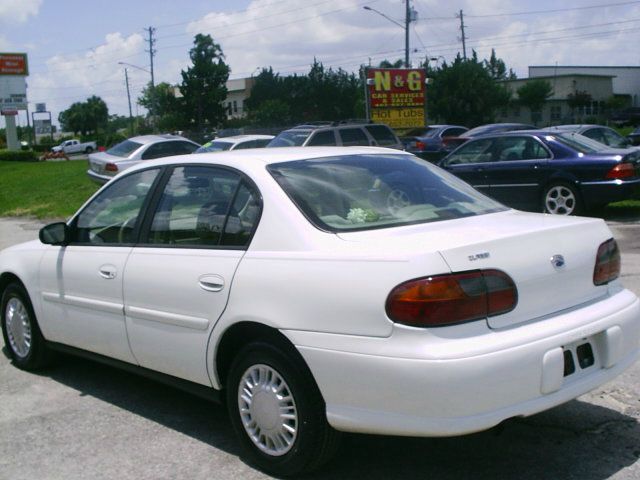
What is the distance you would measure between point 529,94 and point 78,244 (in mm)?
68622

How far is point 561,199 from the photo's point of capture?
13492 mm

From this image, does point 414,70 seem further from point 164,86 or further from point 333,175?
point 164,86

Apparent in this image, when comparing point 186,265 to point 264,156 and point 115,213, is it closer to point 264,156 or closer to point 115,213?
point 264,156

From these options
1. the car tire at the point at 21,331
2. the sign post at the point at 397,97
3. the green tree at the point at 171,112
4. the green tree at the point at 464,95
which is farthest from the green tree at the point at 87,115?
the car tire at the point at 21,331

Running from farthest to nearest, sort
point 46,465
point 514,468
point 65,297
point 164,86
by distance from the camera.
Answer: point 164,86 < point 65,297 < point 46,465 < point 514,468

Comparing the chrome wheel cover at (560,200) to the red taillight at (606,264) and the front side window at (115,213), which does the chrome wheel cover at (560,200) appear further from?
the front side window at (115,213)

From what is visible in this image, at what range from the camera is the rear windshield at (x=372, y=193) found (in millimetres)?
4051

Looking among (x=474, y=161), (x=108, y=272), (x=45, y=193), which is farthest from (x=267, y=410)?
(x=45, y=193)

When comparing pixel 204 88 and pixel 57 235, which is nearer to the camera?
pixel 57 235

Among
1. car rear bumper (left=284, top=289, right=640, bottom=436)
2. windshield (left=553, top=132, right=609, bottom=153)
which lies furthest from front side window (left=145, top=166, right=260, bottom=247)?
windshield (left=553, top=132, right=609, bottom=153)

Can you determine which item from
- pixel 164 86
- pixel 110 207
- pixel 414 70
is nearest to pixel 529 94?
pixel 414 70

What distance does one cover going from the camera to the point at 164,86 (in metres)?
105

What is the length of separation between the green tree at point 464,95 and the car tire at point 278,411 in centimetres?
5238

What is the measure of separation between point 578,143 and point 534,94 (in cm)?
5851
